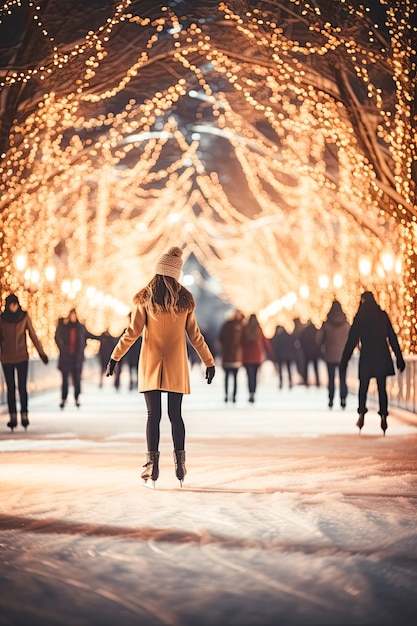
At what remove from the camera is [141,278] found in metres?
82.1

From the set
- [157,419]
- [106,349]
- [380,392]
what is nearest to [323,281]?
[106,349]

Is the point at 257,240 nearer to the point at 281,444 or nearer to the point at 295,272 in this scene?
the point at 295,272

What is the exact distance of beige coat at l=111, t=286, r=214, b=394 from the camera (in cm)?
973

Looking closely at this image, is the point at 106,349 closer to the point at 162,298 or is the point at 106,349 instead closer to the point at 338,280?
the point at 338,280

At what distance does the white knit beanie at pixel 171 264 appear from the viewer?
9820mm

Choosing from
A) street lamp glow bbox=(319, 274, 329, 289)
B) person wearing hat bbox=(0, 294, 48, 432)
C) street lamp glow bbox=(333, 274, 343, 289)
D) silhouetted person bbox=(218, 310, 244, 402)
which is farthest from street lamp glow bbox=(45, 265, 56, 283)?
person wearing hat bbox=(0, 294, 48, 432)

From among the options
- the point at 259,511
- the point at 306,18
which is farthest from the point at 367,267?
the point at 259,511

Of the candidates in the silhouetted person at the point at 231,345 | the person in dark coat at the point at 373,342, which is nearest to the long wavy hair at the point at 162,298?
the person in dark coat at the point at 373,342

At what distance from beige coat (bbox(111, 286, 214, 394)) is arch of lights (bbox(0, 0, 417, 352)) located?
9.76 metres

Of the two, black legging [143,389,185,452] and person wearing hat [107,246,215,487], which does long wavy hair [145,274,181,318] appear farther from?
black legging [143,389,185,452]

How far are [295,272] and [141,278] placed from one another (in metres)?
32.9

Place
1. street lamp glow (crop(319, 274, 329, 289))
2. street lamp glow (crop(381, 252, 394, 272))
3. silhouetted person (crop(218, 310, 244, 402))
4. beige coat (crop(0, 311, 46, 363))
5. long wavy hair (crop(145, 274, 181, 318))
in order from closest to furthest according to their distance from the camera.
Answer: long wavy hair (crop(145, 274, 181, 318))
beige coat (crop(0, 311, 46, 363))
silhouetted person (crop(218, 310, 244, 402))
street lamp glow (crop(381, 252, 394, 272))
street lamp glow (crop(319, 274, 329, 289))

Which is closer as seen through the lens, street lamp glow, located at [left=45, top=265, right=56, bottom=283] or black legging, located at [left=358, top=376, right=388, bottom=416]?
black legging, located at [left=358, top=376, right=388, bottom=416]

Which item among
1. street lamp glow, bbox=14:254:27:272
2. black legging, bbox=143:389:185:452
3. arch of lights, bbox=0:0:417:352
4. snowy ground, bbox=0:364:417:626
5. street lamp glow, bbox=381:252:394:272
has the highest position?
arch of lights, bbox=0:0:417:352
